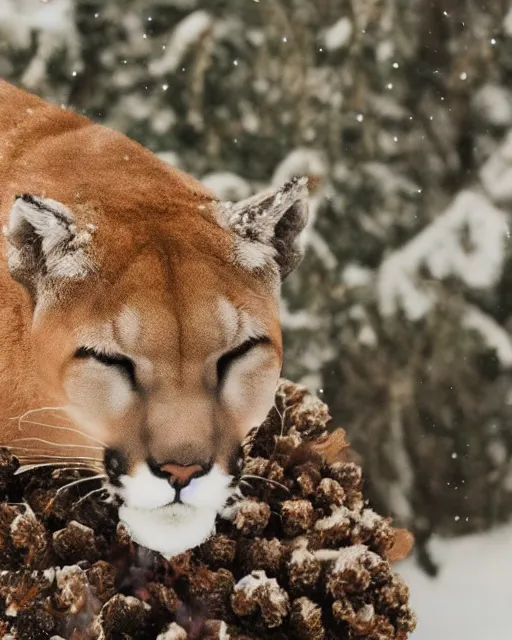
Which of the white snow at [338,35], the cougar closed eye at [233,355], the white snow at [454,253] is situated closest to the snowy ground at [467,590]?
the white snow at [454,253]

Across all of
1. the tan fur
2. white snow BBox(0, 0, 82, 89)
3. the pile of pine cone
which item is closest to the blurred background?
white snow BBox(0, 0, 82, 89)

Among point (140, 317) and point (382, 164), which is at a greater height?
point (382, 164)

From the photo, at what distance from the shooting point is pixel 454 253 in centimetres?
106

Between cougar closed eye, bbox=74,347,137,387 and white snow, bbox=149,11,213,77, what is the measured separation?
1.54ft

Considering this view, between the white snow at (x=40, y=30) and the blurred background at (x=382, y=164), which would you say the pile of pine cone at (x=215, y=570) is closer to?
the blurred background at (x=382, y=164)

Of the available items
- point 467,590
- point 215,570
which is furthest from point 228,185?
point 467,590

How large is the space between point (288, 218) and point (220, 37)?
0.35m

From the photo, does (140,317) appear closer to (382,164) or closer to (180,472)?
(180,472)

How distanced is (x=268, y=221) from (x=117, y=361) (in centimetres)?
22

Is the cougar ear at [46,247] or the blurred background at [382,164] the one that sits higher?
the blurred background at [382,164]

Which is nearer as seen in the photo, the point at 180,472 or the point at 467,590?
the point at 180,472

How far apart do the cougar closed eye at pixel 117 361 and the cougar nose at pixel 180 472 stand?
8 centimetres

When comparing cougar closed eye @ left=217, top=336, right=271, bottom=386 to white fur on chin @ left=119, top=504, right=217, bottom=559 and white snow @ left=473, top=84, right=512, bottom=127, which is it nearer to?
white fur on chin @ left=119, top=504, right=217, bottom=559

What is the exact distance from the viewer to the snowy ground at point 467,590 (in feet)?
3.29
